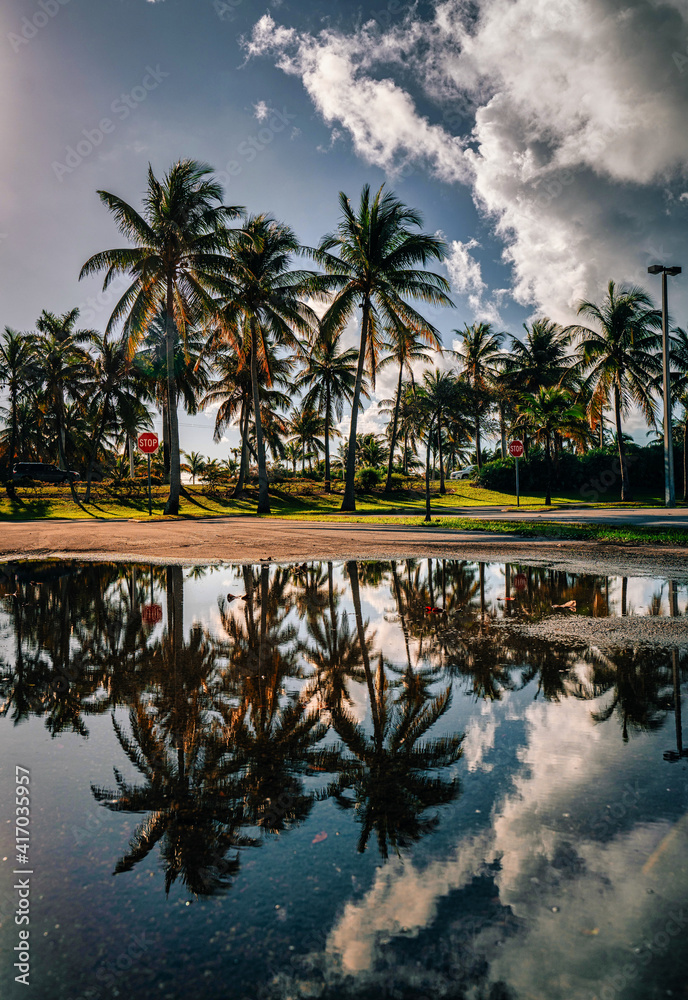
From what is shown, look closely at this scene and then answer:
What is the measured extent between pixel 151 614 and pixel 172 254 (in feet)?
74.9

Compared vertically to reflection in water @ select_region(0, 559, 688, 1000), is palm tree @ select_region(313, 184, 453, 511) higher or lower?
higher

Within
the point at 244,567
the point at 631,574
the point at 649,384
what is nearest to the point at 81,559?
the point at 244,567

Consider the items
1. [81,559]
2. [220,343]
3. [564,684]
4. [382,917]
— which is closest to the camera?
[382,917]

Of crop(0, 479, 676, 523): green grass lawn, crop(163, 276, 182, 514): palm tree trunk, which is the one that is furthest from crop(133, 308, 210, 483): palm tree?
crop(163, 276, 182, 514): palm tree trunk

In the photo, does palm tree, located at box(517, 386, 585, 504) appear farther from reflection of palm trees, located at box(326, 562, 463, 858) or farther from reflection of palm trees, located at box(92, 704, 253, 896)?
reflection of palm trees, located at box(92, 704, 253, 896)

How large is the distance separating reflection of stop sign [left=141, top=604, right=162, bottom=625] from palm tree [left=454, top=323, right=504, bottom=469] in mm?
46348

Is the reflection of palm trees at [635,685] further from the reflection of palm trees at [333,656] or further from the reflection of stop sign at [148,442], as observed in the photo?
the reflection of stop sign at [148,442]

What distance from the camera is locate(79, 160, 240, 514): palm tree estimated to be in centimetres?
2423

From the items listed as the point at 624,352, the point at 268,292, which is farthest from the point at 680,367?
the point at 268,292

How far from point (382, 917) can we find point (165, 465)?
42.9 m

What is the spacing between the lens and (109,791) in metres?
2.73

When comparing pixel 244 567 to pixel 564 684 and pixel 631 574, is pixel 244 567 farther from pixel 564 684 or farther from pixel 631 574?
pixel 564 684

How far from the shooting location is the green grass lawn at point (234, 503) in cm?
3139

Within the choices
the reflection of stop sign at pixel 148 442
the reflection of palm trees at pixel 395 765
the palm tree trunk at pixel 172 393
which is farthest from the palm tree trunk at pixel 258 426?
the reflection of palm trees at pixel 395 765
